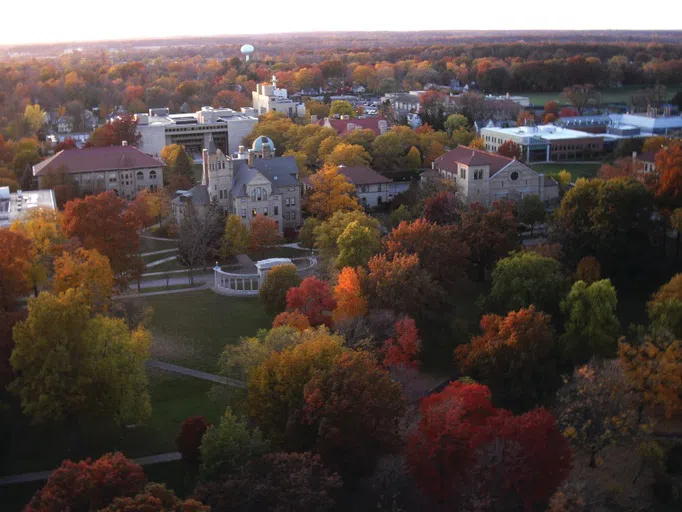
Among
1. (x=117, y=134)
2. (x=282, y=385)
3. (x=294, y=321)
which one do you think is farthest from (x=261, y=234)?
(x=117, y=134)

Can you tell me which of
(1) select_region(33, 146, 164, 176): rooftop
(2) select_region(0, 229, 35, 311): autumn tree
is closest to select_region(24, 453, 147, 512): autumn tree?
(2) select_region(0, 229, 35, 311): autumn tree

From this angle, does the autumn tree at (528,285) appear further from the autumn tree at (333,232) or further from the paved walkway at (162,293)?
the paved walkway at (162,293)

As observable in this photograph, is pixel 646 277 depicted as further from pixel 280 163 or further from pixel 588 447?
pixel 280 163

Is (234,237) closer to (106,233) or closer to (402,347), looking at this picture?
(106,233)

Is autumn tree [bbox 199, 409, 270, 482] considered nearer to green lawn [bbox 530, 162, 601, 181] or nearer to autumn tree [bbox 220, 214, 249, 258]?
autumn tree [bbox 220, 214, 249, 258]

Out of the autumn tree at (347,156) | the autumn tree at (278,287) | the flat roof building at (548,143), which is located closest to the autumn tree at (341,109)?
the flat roof building at (548,143)
